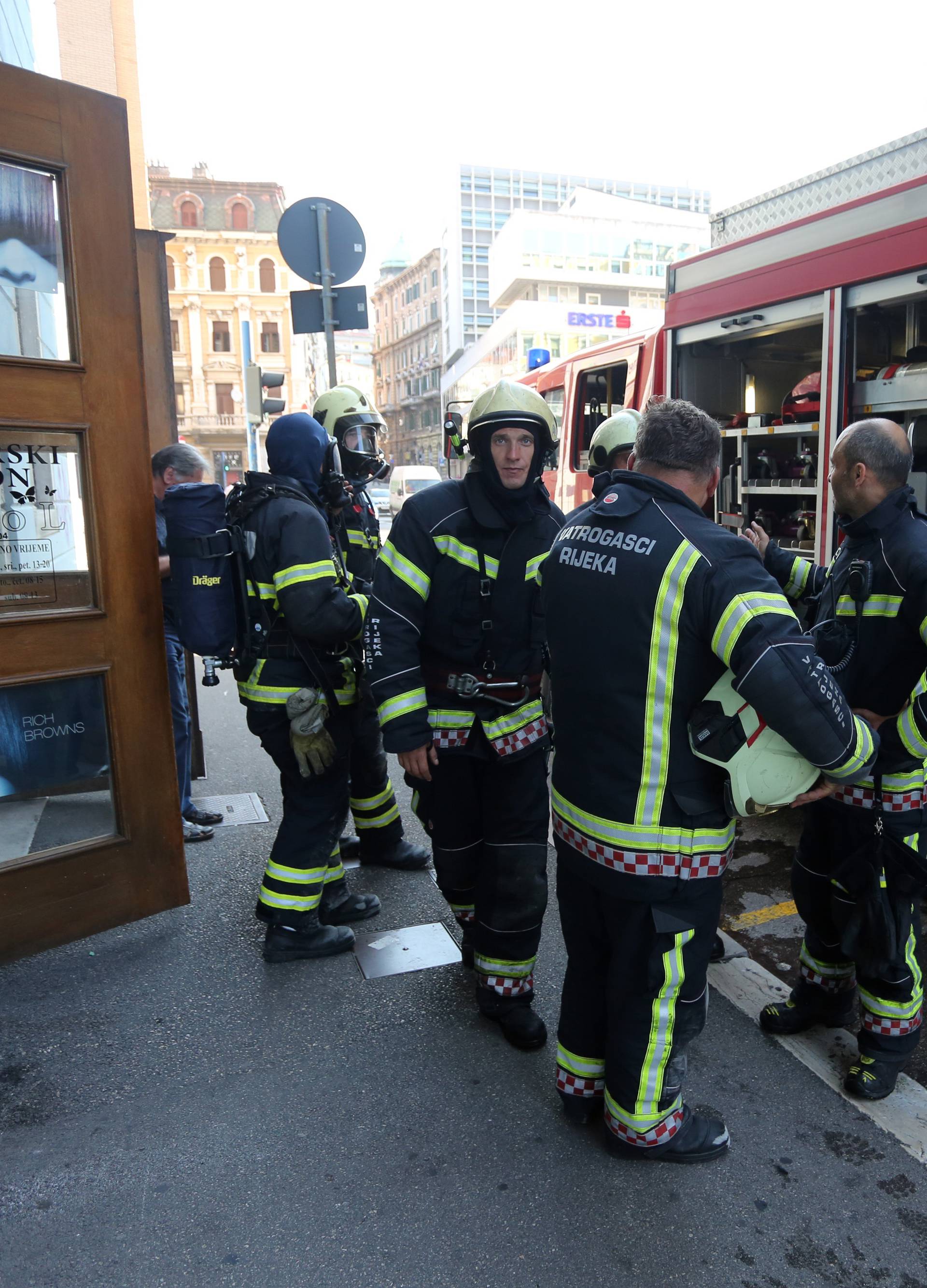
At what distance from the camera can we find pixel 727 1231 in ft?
6.34

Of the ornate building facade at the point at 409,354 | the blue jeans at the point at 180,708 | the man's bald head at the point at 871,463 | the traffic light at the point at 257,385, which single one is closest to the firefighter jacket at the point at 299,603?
the blue jeans at the point at 180,708

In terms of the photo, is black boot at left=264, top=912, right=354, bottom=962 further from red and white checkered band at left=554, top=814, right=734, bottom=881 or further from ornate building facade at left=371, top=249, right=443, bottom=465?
ornate building facade at left=371, top=249, right=443, bottom=465

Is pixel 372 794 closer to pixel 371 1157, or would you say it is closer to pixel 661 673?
pixel 371 1157

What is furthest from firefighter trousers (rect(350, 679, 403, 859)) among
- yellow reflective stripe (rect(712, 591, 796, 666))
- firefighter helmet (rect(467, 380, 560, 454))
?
yellow reflective stripe (rect(712, 591, 796, 666))

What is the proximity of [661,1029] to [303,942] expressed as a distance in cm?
158

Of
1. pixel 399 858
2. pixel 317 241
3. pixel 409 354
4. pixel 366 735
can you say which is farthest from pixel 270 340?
pixel 399 858

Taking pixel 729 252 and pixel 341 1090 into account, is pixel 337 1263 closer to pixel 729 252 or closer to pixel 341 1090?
pixel 341 1090

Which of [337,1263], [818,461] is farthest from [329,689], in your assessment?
[818,461]

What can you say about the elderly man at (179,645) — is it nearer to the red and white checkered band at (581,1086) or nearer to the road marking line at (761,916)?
the red and white checkered band at (581,1086)

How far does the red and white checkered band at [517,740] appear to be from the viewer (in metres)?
2.69

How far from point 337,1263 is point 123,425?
2.75 m

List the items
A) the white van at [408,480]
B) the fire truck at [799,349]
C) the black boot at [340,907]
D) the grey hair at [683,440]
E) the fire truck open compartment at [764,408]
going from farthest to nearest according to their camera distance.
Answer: the white van at [408,480], the fire truck open compartment at [764,408], the fire truck at [799,349], the black boot at [340,907], the grey hair at [683,440]

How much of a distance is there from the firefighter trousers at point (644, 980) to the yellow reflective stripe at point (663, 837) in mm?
75

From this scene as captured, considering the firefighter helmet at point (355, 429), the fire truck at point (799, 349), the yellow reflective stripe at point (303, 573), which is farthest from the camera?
the firefighter helmet at point (355, 429)
